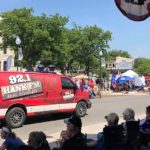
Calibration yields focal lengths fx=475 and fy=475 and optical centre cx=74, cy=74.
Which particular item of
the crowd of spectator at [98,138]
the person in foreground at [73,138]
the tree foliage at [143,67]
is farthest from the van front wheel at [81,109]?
the tree foliage at [143,67]

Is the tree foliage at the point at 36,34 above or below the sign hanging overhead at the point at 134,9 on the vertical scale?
above

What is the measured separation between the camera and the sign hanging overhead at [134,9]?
236 inches

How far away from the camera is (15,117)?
1594cm

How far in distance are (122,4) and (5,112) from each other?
33.7ft

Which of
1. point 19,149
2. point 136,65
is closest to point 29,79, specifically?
point 19,149

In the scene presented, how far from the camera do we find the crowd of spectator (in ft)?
21.2

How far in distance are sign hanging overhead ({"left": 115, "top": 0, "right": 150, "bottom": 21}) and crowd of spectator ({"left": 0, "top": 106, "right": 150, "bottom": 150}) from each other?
72.1 inches

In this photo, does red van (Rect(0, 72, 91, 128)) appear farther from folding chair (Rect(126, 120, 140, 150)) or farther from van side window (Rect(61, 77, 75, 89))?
folding chair (Rect(126, 120, 140, 150))

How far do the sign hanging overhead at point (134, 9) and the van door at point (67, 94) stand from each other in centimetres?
1170

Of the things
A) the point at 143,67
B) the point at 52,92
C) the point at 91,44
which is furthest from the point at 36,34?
the point at 143,67

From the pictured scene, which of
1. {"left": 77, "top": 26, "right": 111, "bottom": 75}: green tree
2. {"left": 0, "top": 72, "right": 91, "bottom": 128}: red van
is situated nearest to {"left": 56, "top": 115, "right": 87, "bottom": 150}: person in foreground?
{"left": 0, "top": 72, "right": 91, "bottom": 128}: red van

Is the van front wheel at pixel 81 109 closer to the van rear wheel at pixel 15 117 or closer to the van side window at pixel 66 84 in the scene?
the van side window at pixel 66 84

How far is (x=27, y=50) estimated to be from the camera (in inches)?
2259

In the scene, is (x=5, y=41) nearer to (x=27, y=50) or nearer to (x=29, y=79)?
(x=27, y=50)
